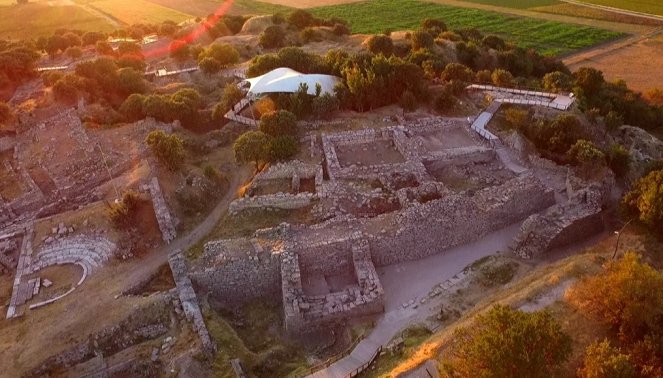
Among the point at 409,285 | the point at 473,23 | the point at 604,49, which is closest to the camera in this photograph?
the point at 409,285

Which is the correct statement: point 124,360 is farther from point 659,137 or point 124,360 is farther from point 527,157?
point 659,137

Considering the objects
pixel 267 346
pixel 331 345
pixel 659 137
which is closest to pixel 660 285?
pixel 331 345

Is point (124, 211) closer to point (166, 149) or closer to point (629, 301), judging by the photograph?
point (166, 149)

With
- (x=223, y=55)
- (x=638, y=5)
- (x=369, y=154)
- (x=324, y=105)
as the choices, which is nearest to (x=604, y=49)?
(x=638, y=5)

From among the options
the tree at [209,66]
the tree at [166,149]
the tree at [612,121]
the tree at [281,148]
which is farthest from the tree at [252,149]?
the tree at [612,121]

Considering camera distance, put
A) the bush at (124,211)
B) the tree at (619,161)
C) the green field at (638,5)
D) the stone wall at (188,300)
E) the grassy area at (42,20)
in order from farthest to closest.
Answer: the grassy area at (42,20) → the green field at (638,5) → the tree at (619,161) → the bush at (124,211) → the stone wall at (188,300)

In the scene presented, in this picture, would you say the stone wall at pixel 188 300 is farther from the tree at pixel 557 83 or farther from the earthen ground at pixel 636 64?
the earthen ground at pixel 636 64
